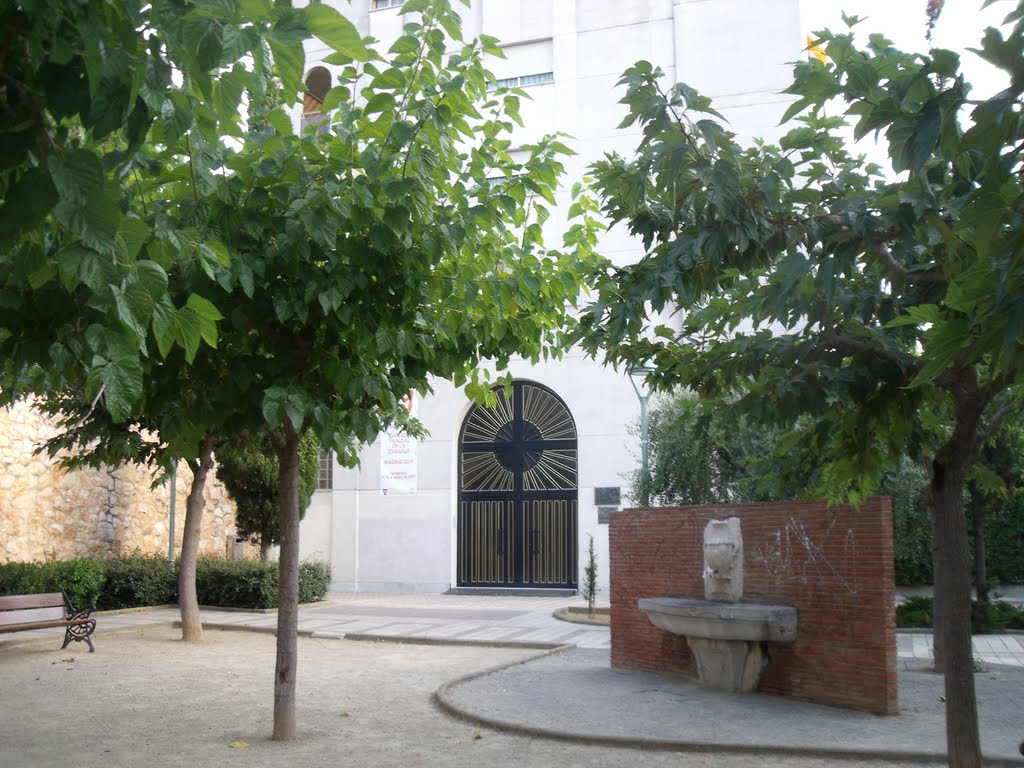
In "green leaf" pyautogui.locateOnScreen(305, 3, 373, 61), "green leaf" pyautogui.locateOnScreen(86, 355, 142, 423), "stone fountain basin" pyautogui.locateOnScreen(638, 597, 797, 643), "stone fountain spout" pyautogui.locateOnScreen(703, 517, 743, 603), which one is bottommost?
"stone fountain basin" pyautogui.locateOnScreen(638, 597, 797, 643)

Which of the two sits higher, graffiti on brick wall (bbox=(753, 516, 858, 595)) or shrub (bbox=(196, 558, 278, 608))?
graffiti on brick wall (bbox=(753, 516, 858, 595))

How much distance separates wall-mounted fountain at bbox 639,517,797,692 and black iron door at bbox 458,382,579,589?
12.3 metres

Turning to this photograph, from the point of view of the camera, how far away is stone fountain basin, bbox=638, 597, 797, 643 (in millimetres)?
8930

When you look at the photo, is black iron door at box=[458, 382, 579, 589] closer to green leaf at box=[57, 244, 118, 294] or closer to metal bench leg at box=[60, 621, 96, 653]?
metal bench leg at box=[60, 621, 96, 653]

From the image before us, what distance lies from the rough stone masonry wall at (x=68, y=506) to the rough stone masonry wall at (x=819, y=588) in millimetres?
9913

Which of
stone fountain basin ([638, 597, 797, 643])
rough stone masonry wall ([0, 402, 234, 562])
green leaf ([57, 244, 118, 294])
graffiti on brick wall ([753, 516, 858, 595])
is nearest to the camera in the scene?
green leaf ([57, 244, 118, 294])

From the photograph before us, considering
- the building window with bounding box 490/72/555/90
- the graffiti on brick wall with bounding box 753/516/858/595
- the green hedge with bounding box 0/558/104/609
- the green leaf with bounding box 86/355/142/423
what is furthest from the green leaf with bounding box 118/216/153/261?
the building window with bounding box 490/72/555/90

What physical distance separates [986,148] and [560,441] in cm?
1993

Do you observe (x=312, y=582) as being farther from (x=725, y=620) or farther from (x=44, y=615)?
(x=725, y=620)

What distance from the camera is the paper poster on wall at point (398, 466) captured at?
23609 millimetres

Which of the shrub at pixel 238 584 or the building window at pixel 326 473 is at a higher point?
the building window at pixel 326 473

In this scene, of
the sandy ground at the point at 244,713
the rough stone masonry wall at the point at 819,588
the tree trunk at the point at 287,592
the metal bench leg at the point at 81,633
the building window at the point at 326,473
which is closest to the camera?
the sandy ground at the point at 244,713

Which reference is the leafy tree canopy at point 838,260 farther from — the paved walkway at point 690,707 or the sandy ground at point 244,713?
the sandy ground at point 244,713

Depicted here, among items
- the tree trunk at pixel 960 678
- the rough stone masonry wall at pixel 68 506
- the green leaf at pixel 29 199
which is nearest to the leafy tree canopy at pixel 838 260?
the tree trunk at pixel 960 678
